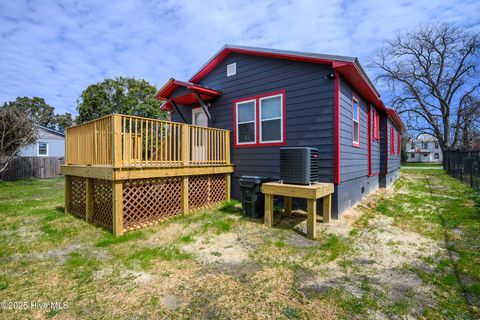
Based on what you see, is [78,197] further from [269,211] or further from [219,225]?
[269,211]

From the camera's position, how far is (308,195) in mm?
4250

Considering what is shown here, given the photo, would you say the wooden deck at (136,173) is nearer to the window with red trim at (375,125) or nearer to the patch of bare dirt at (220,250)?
the patch of bare dirt at (220,250)

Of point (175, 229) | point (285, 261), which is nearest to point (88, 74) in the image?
point (175, 229)

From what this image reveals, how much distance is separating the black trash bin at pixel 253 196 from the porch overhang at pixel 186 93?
3.32 m

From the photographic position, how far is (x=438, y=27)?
2239 centimetres

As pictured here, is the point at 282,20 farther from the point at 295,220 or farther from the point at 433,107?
the point at 433,107

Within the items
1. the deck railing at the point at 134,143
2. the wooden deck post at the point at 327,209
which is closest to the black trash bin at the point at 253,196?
the wooden deck post at the point at 327,209

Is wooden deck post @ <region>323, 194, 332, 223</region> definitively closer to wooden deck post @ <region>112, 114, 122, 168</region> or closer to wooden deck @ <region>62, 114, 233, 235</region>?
wooden deck @ <region>62, 114, 233, 235</region>

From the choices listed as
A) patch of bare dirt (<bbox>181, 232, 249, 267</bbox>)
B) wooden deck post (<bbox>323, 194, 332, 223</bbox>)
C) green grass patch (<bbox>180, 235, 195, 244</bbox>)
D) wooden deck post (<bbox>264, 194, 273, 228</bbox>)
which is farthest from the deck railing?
wooden deck post (<bbox>323, 194, 332, 223</bbox>)

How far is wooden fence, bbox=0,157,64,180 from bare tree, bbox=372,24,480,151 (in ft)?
101

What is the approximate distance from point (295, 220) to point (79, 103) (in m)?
22.5

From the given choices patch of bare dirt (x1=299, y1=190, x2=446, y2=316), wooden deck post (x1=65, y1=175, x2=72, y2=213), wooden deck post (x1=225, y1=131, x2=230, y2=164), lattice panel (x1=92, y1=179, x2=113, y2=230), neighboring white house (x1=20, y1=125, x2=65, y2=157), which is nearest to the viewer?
patch of bare dirt (x1=299, y1=190, x2=446, y2=316)

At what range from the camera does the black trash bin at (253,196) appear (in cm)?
→ 537

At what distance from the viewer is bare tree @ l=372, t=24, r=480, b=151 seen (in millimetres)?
22469
